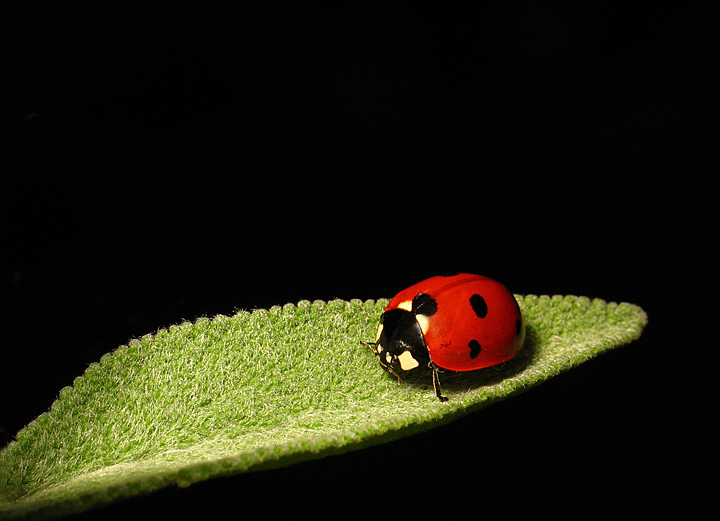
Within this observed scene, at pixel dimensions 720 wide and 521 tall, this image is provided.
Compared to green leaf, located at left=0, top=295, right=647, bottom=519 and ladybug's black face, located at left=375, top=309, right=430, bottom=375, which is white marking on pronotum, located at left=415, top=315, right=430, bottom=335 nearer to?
ladybug's black face, located at left=375, top=309, right=430, bottom=375

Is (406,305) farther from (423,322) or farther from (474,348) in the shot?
(474,348)

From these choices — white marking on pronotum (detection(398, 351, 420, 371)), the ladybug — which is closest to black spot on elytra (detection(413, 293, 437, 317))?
the ladybug

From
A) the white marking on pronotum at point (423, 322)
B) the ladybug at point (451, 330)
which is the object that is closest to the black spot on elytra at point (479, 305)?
the ladybug at point (451, 330)

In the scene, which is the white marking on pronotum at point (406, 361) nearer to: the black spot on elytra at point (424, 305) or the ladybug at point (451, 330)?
the ladybug at point (451, 330)

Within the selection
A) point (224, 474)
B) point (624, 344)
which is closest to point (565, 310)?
point (624, 344)

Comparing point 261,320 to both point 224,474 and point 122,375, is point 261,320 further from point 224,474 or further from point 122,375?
point 224,474

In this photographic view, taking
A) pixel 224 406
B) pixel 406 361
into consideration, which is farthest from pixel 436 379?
pixel 224 406
